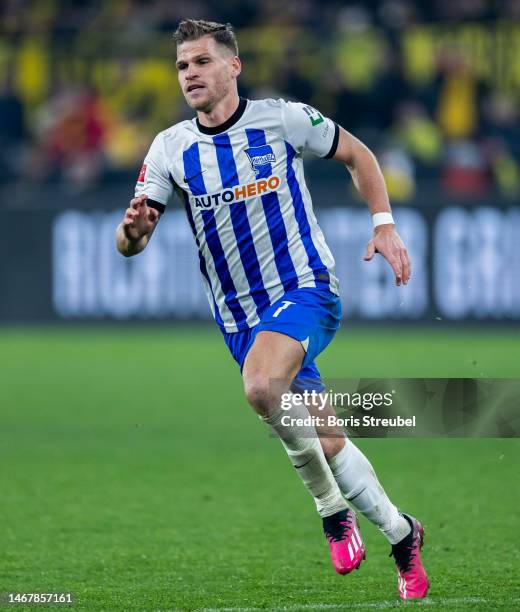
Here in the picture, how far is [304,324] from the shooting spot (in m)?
4.97

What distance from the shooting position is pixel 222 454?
852cm

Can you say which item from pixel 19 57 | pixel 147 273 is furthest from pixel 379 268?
pixel 19 57

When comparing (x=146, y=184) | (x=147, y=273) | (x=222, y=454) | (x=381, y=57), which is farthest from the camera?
(x=381, y=57)

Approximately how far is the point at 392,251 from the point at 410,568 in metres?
1.18

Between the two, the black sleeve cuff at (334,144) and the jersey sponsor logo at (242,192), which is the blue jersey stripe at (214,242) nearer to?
the jersey sponsor logo at (242,192)

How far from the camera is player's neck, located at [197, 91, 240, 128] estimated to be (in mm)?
5297

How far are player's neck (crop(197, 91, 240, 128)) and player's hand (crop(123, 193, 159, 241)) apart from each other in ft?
1.71

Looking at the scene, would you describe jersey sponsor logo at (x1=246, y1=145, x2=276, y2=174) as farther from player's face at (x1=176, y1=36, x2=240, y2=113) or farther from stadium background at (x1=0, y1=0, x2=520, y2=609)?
stadium background at (x1=0, y1=0, x2=520, y2=609)

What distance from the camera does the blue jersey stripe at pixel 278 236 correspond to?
5.16 m

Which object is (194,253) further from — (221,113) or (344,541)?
(344,541)

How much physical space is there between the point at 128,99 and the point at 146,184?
12166 millimetres

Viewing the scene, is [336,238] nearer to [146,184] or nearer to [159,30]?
[159,30]

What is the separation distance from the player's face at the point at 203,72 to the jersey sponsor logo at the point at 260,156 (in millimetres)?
248

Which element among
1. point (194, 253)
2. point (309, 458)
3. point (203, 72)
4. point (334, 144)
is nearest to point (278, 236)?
point (334, 144)
